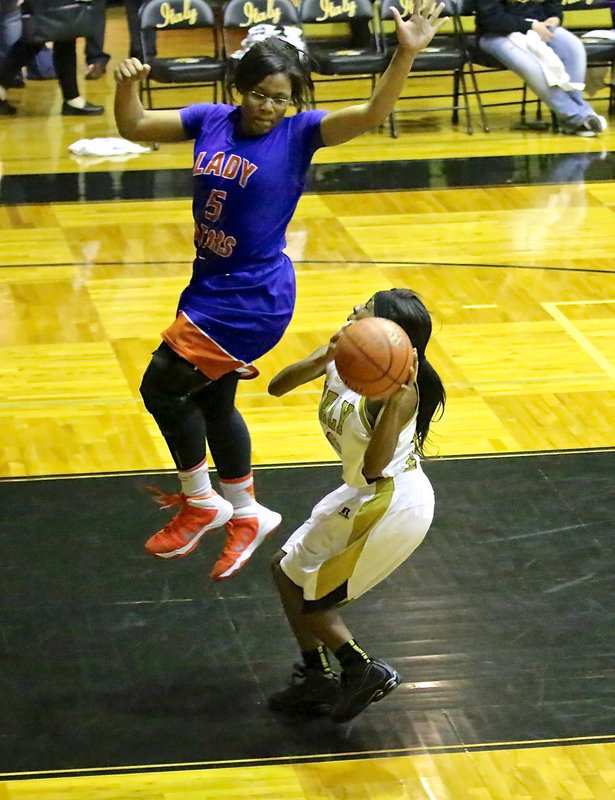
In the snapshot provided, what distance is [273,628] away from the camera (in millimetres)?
4367

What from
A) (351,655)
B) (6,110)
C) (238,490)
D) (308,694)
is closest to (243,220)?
(238,490)

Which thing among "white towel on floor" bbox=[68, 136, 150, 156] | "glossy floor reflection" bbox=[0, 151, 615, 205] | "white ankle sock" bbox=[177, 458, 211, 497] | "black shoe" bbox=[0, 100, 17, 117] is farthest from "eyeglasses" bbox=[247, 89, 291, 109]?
"black shoe" bbox=[0, 100, 17, 117]

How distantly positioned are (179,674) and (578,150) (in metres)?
6.93

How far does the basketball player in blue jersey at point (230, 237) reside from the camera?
12.4 ft

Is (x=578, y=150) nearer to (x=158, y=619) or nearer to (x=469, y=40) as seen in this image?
(x=469, y=40)

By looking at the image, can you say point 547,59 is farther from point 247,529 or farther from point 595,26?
point 247,529

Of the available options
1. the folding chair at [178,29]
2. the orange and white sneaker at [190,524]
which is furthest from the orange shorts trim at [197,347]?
the folding chair at [178,29]

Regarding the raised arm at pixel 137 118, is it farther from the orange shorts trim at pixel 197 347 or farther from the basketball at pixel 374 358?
the basketball at pixel 374 358

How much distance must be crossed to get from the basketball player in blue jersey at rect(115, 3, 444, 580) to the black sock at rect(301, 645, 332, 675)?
0.45 metres

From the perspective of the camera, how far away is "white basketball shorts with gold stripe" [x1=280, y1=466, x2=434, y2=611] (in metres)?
3.62

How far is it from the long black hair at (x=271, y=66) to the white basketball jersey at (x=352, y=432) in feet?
2.73

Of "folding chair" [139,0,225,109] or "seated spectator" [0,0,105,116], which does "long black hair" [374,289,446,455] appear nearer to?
"folding chair" [139,0,225,109]

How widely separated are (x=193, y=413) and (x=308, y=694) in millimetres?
920

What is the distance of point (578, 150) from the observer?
9.99 m
